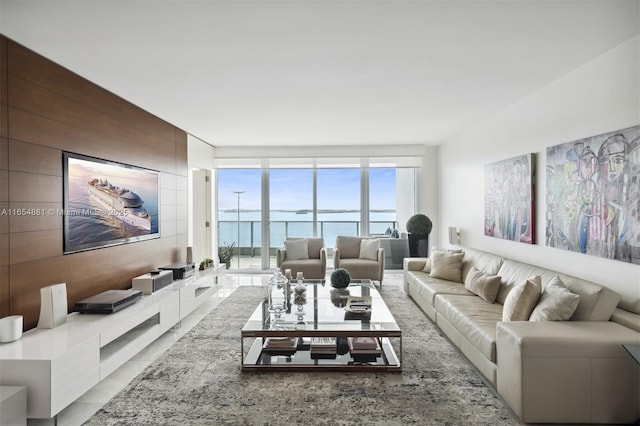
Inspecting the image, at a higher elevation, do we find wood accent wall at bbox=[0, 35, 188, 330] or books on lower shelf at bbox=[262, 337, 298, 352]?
wood accent wall at bbox=[0, 35, 188, 330]

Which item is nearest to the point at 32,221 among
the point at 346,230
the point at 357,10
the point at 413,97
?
the point at 357,10

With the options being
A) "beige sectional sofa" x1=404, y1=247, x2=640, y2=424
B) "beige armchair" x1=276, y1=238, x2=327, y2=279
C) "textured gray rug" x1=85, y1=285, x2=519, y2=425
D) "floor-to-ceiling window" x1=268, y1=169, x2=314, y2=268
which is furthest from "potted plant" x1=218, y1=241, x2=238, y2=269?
"beige sectional sofa" x1=404, y1=247, x2=640, y2=424

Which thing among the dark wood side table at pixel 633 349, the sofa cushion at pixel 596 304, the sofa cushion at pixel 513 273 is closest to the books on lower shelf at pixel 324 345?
the sofa cushion at pixel 513 273

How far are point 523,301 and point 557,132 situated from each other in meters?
1.75

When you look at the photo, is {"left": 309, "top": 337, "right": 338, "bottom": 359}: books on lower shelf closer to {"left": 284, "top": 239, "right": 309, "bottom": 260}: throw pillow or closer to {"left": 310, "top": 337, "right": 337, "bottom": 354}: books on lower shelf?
{"left": 310, "top": 337, "right": 337, "bottom": 354}: books on lower shelf

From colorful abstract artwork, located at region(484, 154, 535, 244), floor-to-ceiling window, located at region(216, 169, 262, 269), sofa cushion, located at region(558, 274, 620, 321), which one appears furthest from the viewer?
floor-to-ceiling window, located at region(216, 169, 262, 269)

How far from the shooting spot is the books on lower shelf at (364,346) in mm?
3191

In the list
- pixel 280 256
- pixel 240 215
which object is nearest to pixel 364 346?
pixel 280 256

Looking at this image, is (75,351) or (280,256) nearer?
(75,351)

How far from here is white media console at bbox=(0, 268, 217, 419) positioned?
2223mm

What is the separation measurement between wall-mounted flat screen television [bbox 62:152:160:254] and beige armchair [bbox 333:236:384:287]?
2986 millimetres

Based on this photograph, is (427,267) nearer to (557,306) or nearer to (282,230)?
(557,306)

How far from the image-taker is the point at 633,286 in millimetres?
2660

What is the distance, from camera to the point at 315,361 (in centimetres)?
313
